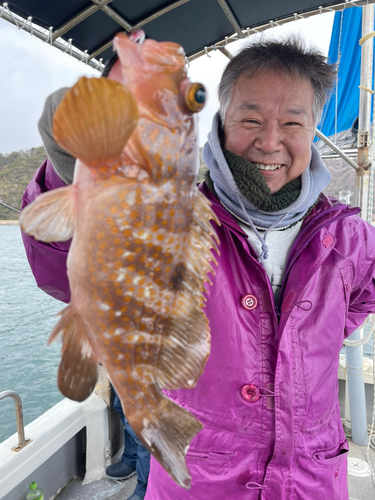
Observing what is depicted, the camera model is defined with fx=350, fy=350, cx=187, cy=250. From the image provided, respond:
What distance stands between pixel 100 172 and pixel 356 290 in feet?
6.23

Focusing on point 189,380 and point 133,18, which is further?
point 133,18

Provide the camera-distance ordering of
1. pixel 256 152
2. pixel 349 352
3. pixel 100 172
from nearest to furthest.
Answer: pixel 100 172 < pixel 256 152 < pixel 349 352

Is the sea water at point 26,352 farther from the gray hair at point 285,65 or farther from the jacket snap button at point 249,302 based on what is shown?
the gray hair at point 285,65

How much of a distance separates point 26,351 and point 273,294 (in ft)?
43.0

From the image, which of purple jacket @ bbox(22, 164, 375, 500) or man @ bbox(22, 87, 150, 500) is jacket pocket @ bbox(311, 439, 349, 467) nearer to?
purple jacket @ bbox(22, 164, 375, 500)

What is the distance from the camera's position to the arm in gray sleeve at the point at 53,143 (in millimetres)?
1222

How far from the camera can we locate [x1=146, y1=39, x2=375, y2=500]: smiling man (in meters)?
1.64

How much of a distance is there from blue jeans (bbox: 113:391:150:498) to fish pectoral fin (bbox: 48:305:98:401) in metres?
3.04

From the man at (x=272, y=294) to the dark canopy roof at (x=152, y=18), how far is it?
4.08 feet

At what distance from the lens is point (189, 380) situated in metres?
1.03

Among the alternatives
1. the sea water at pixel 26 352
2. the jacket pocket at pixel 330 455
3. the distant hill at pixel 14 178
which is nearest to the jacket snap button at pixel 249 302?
the jacket pocket at pixel 330 455

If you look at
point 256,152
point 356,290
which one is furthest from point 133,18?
point 356,290

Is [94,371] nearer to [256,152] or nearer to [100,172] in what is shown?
[100,172]

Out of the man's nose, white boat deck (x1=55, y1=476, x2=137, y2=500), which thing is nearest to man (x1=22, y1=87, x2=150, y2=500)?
the man's nose
